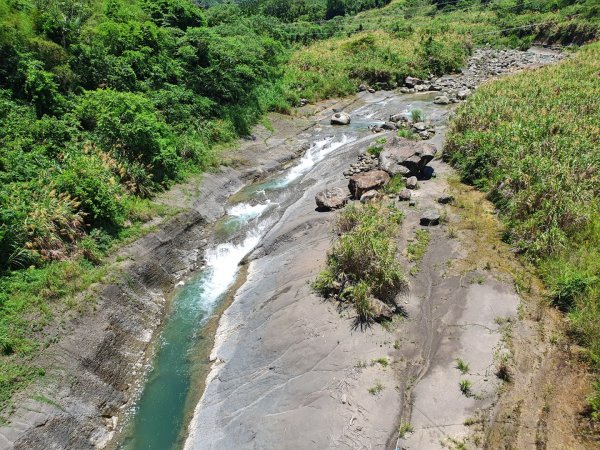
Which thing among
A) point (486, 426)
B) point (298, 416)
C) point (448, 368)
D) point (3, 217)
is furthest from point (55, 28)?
point (486, 426)

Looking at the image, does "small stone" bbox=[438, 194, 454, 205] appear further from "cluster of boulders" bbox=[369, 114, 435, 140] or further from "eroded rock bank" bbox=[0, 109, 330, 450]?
"eroded rock bank" bbox=[0, 109, 330, 450]

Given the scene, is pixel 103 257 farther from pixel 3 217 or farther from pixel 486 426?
pixel 486 426

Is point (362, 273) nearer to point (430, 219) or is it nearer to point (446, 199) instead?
point (430, 219)

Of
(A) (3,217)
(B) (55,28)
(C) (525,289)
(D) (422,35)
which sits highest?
(B) (55,28)

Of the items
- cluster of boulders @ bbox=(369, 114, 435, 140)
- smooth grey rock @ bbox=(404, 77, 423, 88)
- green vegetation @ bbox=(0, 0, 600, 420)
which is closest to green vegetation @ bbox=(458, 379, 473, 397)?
green vegetation @ bbox=(0, 0, 600, 420)

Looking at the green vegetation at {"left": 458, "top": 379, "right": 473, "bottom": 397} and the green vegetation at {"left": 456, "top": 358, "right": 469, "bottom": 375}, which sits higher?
the green vegetation at {"left": 458, "top": 379, "right": 473, "bottom": 397}

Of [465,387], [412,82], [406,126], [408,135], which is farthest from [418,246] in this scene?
[412,82]

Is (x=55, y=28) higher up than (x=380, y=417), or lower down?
higher up
